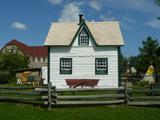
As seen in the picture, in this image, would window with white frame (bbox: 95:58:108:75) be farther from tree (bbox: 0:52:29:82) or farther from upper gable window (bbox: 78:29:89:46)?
tree (bbox: 0:52:29:82)

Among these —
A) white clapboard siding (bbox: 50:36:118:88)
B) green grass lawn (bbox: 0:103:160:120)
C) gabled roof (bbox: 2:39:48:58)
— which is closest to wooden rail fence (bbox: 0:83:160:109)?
green grass lawn (bbox: 0:103:160:120)

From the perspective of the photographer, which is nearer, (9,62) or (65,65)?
(65,65)

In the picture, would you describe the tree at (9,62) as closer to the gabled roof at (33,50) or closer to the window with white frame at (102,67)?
the window with white frame at (102,67)

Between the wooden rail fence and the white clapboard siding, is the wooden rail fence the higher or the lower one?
the lower one

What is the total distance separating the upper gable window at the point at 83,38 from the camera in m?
37.8

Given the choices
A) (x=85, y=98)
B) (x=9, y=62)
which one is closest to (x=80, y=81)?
(x=85, y=98)

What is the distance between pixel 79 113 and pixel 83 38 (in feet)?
69.0

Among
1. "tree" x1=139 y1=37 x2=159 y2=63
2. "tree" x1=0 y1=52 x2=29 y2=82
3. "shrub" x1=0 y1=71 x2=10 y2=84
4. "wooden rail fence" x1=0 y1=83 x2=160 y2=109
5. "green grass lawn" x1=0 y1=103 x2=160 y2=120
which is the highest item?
"tree" x1=139 y1=37 x2=159 y2=63

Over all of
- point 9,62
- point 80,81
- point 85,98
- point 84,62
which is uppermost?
point 9,62

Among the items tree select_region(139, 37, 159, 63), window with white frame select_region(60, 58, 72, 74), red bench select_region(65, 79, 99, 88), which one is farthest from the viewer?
tree select_region(139, 37, 159, 63)

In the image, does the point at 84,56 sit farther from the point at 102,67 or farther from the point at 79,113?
the point at 79,113

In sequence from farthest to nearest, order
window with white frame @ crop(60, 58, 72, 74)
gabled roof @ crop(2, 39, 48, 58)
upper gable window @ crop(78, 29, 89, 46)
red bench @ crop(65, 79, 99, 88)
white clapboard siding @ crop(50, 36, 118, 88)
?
gabled roof @ crop(2, 39, 48, 58) → upper gable window @ crop(78, 29, 89, 46) → window with white frame @ crop(60, 58, 72, 74) → white clapboard siding @ crop(50, 36, 118, 88) → red bench @ crop(65, 79, 99, 88)

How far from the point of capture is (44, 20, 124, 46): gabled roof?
37.6 m

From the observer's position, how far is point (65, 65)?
1462 inches
